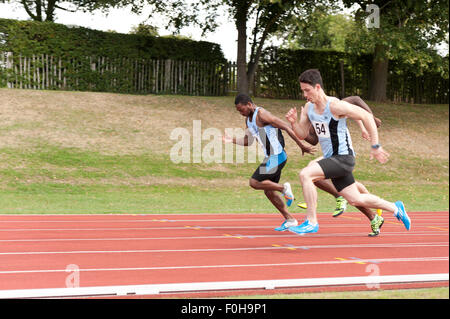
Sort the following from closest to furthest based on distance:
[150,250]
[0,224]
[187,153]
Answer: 1. [150,250]
2. [0,224]
3. [187,153]

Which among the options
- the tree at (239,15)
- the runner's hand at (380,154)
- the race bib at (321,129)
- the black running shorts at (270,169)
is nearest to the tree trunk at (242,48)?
the tree at (239,15)

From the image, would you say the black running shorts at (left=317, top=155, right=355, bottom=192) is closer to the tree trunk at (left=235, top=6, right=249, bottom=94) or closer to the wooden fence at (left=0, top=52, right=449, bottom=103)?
the wooden fence at (left=0, top=52, right=449, bottom=103)

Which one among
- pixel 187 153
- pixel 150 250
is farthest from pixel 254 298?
pixel 187 153

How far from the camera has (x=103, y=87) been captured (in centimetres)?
2814

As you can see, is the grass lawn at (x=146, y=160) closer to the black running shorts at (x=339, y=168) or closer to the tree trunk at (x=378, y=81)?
the tree trunk at (x=378, y=81)

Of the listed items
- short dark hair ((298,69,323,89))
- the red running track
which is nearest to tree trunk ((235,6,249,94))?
the red running track

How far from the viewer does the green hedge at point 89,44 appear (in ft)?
85.8

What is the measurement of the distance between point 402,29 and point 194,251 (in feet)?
72.1

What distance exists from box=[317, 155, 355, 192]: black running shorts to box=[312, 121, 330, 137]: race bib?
312 millimetres

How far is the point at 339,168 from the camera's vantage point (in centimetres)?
817

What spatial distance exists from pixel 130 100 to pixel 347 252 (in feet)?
62.8

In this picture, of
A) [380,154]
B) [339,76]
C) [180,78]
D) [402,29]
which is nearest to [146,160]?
[180,78]

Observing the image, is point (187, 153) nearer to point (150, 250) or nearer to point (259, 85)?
point (259, 85)

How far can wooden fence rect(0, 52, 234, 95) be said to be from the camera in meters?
26.4
